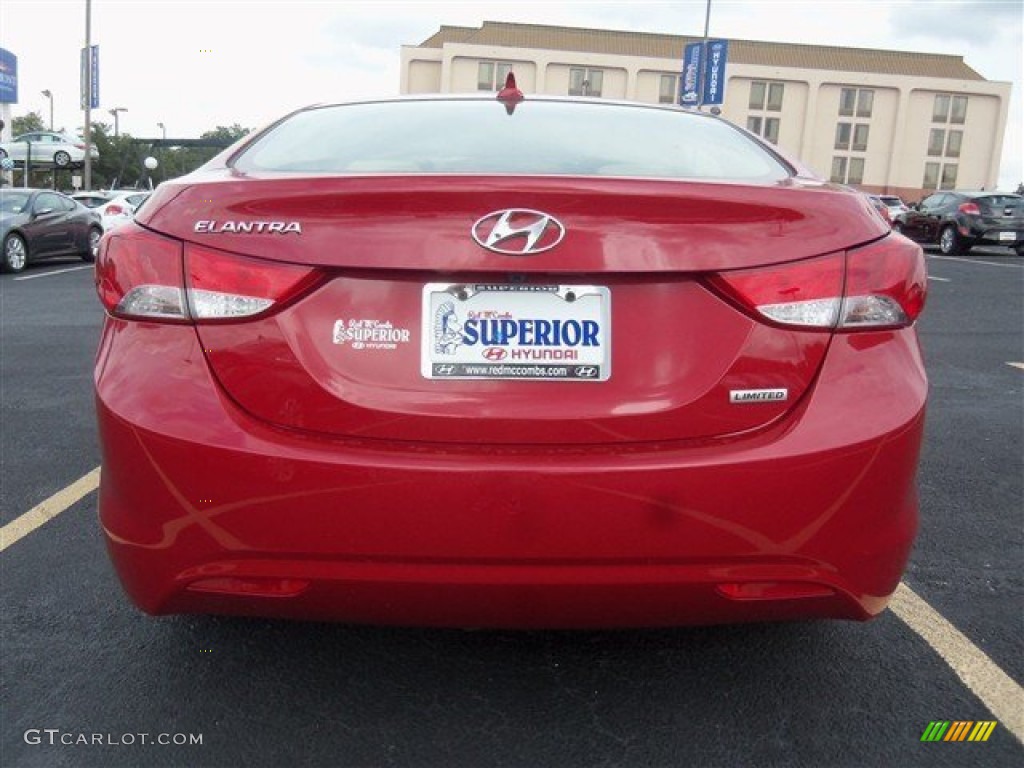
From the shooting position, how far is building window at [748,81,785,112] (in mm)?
70188

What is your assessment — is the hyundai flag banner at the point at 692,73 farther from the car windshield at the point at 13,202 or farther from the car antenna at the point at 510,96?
the car antenna at the point at 510,96

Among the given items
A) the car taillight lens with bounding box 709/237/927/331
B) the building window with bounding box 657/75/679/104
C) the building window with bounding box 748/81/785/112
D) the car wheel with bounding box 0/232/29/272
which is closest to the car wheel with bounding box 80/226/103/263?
the car wheel with bounding box 0/232/29/272

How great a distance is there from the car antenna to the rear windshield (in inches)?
1.1

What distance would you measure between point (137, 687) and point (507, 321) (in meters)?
1.37

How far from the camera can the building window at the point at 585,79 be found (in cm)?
6838

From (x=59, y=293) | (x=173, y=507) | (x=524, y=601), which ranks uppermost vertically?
(x=173, y=507)

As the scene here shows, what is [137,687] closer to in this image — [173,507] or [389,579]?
Answer: [173,507]

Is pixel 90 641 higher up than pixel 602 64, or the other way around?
pixel 602 64

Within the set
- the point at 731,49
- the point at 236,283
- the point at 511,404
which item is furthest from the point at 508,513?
the point at 731,49

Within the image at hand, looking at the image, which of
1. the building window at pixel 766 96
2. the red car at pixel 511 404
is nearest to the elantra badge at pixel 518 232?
the red car at pixel 511 404

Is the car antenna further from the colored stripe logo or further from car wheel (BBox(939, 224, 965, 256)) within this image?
car wheel (BBox(939, 224, 965, 256))

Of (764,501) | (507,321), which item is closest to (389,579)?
(507,321)

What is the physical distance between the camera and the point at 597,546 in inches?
75.2

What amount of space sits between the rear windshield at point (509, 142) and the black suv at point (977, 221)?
19510 millimetres
